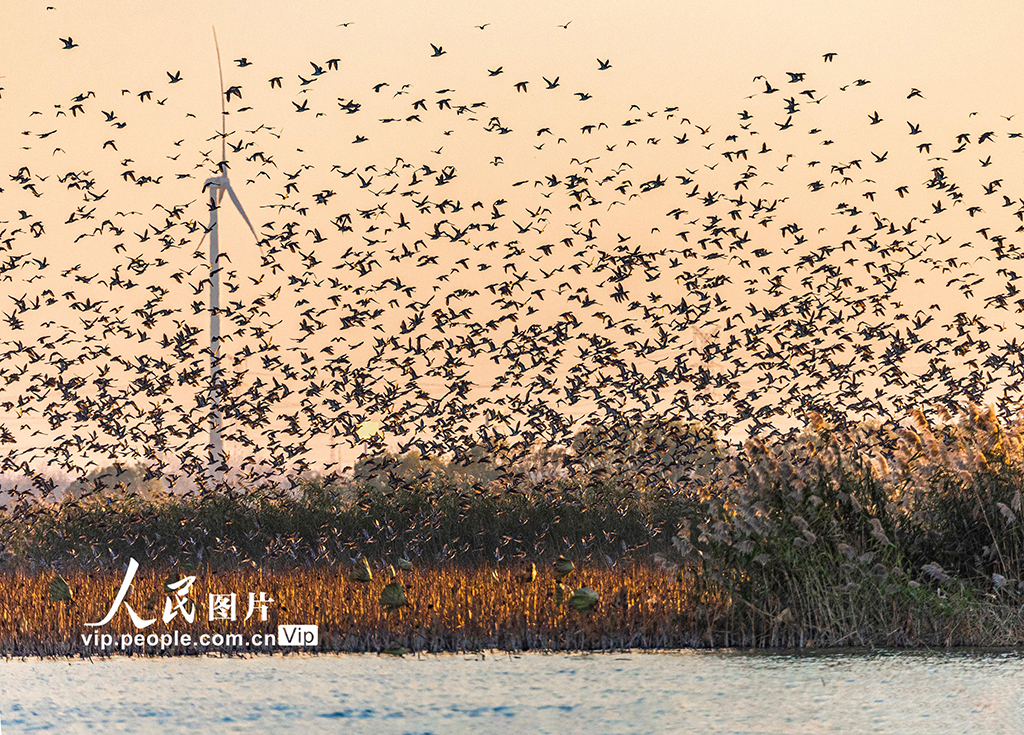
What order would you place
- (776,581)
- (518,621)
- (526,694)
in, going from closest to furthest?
(526,694), (776,581), (518,621)

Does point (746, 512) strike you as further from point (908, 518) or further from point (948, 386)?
point (948, 386)

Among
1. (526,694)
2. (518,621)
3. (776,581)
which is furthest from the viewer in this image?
(518,621)

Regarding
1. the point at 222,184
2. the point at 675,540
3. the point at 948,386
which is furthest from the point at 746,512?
the point at 222,184

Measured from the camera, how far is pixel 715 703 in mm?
9688

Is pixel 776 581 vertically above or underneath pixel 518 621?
above

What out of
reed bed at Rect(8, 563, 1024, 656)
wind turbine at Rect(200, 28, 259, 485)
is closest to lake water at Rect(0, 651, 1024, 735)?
reed bed at Rect(8, 563, 1024, 656)

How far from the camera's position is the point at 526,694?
1006cm

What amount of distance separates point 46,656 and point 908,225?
12.4 m

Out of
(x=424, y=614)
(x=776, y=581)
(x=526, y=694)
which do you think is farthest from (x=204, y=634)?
(x=776, y=581)

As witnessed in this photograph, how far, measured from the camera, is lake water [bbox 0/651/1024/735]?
911 cm

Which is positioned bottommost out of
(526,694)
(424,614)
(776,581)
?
(526,694)

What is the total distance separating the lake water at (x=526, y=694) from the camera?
29.9ft

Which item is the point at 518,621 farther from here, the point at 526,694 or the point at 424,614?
the point at 526,694

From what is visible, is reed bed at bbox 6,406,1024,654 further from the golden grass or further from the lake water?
the lake water
